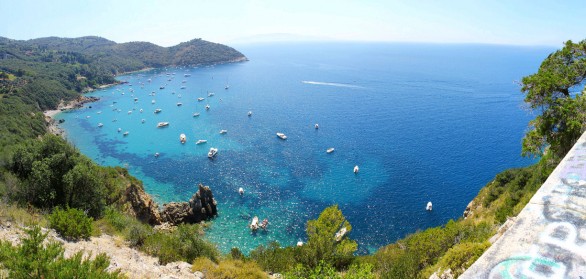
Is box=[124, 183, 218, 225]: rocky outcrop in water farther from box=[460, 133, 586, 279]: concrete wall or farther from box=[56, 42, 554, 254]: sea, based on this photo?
box=[460, 133, 586, 279]: concrete wall

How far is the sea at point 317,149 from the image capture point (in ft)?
149

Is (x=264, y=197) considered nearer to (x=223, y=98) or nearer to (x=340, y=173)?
(x=340, y=173)

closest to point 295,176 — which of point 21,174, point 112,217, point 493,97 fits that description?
point 112,217

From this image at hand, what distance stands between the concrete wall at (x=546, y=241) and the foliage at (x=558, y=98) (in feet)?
30.1

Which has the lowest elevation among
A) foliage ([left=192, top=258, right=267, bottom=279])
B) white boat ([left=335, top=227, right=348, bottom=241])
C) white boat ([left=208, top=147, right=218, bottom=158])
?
white boat ([left=208, top=147, right=218, bottom=158])

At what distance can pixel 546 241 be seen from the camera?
8.78m

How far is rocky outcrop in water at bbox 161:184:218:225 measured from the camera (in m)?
43.1

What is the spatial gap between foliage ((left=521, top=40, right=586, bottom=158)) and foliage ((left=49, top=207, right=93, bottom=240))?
1144 inches

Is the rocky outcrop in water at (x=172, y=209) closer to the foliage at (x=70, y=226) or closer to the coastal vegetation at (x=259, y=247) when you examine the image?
the coastal vegetation at (x=259, y=247)

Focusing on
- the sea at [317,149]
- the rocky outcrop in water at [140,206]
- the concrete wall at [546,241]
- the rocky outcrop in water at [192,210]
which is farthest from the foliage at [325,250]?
the rocky outcrop in water at [140,206]

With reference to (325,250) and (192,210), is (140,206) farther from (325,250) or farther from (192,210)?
(325,250)

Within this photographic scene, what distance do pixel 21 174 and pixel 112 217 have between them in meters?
11.6

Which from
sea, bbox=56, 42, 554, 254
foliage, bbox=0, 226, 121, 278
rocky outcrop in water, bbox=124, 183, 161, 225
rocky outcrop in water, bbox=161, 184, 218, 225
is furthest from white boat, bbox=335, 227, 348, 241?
rocky outcrop in water, bbox=124, 183, 161, 225

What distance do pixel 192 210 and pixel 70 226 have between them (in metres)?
26.8
